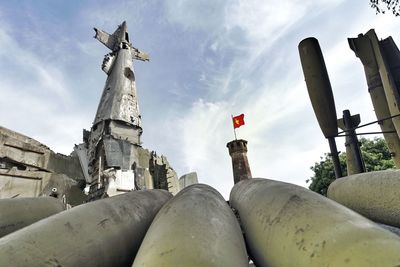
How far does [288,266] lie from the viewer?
4.47 ft

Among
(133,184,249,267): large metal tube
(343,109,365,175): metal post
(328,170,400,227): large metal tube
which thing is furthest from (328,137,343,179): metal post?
(133,184,249,267): large metal tube

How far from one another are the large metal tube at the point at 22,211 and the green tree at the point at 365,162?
600 inches

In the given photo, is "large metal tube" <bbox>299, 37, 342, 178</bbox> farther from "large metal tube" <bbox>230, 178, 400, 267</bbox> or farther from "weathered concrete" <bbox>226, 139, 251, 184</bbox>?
"weathered concrete" <bbox>226, 139, 251, 184</bbox>

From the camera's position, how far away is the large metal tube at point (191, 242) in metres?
1.24

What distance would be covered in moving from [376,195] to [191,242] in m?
1.51

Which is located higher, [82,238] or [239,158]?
[239,158]

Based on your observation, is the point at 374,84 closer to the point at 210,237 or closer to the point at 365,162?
the point at 210,237

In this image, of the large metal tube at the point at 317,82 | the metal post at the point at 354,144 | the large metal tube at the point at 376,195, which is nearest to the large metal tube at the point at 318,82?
the large metal tube at the point at 317,82

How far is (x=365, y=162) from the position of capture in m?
15.9

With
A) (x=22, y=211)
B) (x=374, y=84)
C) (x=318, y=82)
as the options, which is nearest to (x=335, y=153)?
(x=318, y=82)

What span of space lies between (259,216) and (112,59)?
24.9m

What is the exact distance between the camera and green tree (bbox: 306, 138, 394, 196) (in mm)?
15902

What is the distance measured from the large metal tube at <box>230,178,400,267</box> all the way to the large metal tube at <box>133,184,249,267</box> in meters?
0.21

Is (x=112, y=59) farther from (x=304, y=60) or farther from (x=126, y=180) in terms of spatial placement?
(x=304, y=60)
